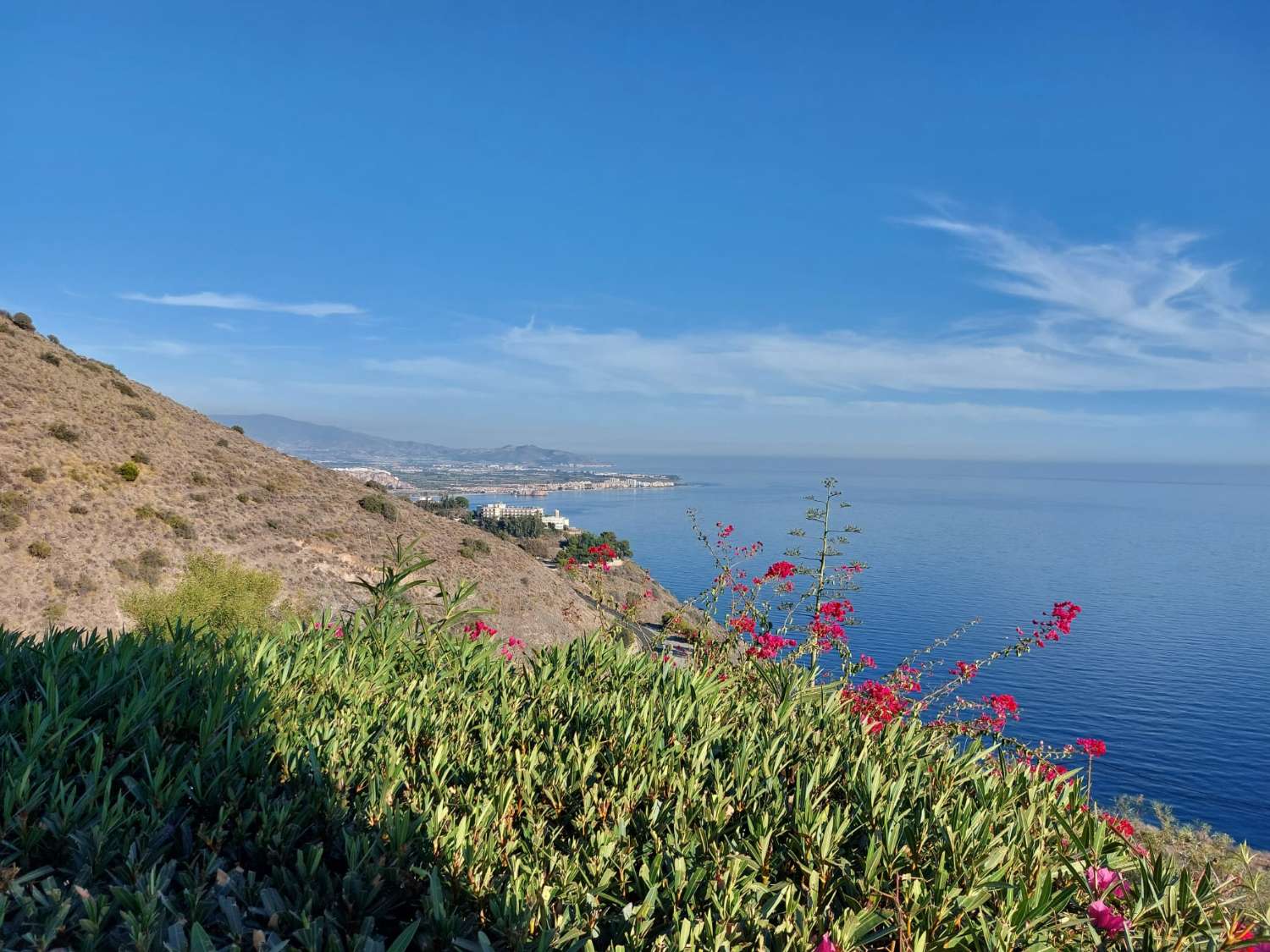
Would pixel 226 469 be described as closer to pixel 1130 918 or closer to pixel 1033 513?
pixel 1130 918

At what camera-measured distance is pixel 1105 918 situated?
1953 mm

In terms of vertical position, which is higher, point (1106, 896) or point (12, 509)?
point (1106, 896)

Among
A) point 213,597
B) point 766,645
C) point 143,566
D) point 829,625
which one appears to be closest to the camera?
point 766,645

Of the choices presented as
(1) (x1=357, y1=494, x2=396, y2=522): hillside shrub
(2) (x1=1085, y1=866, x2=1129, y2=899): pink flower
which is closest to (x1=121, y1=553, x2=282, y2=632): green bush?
(1) (x1=357, y1=494, x2=396, y2=522): hillside shrub

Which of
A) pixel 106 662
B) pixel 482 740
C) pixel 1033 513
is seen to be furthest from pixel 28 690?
pixel 1033 513

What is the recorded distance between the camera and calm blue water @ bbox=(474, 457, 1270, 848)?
1154 inches

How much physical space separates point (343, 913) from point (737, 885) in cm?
118

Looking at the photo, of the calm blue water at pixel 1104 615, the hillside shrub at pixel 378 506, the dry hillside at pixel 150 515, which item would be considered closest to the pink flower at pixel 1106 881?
the calm blue water at pixel 1104 615

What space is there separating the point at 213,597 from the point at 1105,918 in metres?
20.1

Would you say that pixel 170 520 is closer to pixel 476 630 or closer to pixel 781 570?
pixel 476 630

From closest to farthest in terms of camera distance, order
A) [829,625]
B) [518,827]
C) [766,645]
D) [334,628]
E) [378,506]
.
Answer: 1. [518,827]
2. [334,628]
3. [766,645]
4. [829,625]
5. [378,506]

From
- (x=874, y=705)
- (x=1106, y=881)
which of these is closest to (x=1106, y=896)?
(x=1106, y=881)

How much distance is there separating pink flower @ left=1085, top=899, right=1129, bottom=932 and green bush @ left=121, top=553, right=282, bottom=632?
662 inches

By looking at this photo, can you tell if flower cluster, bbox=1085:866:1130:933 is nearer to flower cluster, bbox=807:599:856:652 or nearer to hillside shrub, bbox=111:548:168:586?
flower cluster, bbox=807:599:856:652
